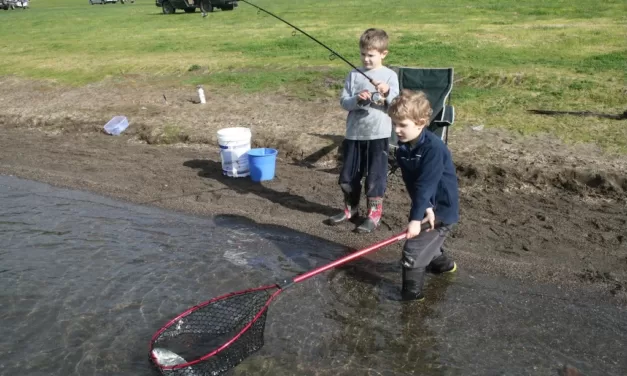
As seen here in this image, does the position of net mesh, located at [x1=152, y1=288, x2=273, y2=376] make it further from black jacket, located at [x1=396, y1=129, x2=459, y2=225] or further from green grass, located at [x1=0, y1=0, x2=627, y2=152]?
green grass, located at [x1=0, y1=0, x2=627, y2=152]

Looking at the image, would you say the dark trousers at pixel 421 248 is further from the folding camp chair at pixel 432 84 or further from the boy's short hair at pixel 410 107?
the folding camp chair at pixel 432 84

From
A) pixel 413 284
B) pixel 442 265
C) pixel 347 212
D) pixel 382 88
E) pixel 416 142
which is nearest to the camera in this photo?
pixel 416 142

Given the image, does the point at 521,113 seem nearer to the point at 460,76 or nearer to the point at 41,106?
the point at 460,76

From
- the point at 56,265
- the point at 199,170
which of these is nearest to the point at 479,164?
the point at 199,170

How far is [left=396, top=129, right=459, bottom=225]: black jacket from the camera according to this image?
165 inches

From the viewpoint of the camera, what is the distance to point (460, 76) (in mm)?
9992

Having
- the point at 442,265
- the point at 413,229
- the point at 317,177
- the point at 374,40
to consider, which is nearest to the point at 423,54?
the point at 317,177

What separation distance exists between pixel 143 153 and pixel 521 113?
5388mm

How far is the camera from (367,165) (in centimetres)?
566

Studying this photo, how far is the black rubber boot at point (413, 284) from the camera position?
14.8 ft

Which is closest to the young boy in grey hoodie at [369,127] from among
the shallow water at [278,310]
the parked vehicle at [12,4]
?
the shallow water at [278,310]

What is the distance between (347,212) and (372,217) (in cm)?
30

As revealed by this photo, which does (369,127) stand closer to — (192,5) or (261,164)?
(261,164)

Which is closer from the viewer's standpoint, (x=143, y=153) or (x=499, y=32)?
(x=143, y=153)
